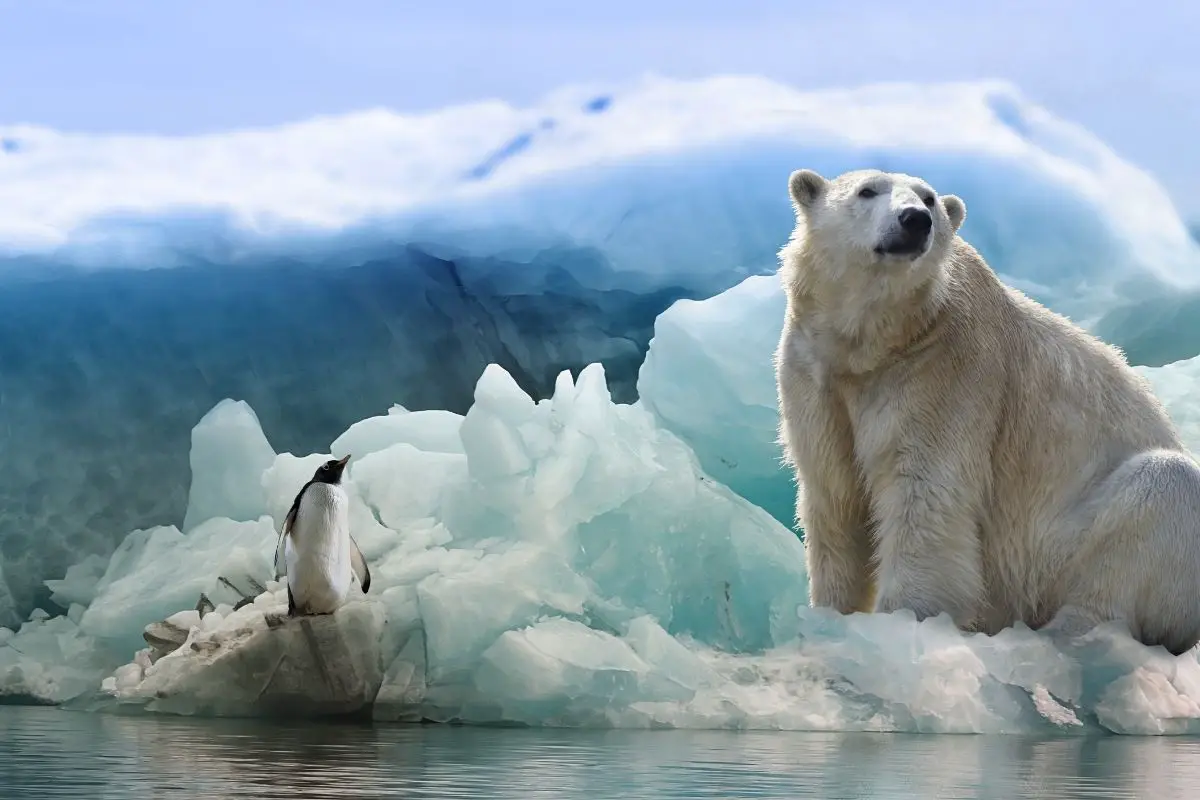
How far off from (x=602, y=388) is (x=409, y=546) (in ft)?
4.21

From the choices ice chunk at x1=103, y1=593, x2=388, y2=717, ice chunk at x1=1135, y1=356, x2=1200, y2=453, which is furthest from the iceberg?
ice chunk at x1=1135, y1=356, x2=1200, y2=453

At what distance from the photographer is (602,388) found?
8.07 m

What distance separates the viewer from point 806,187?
21.3 ft

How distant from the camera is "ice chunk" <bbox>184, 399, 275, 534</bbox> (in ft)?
32.9

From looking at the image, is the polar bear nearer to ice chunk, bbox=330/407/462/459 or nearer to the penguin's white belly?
the penguin's white belly

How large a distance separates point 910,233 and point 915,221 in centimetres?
5

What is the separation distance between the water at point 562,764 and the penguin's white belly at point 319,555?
95 cm

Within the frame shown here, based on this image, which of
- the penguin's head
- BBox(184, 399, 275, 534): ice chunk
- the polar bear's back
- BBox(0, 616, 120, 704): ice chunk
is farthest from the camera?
BBox(184, 399, 275, 534): ice chunk

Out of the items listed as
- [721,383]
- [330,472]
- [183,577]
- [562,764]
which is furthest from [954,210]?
[183,577]

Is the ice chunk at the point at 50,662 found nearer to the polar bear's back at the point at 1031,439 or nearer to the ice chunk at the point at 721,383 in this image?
the ice chunk at the point at 721,383

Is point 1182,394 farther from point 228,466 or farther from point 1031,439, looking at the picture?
point 228,466

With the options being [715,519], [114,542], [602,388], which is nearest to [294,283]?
[114,542]

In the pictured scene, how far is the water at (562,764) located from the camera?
3.71m

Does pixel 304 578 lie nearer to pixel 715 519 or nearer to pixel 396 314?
pixel 715 519
